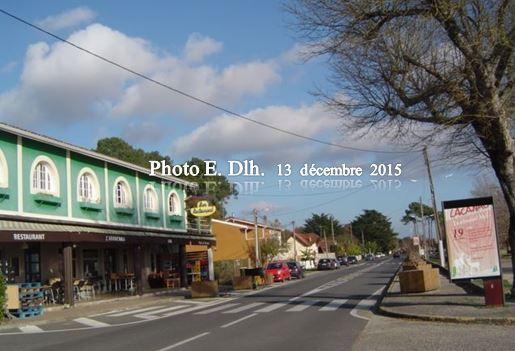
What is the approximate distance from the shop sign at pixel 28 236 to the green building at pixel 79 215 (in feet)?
0.12

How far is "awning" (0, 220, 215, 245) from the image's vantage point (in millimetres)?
22719

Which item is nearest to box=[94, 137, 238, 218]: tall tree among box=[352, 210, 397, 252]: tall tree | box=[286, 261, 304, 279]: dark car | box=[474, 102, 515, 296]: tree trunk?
box=[286, 261, 304, 279]: dark car

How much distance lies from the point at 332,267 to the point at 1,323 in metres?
57.6

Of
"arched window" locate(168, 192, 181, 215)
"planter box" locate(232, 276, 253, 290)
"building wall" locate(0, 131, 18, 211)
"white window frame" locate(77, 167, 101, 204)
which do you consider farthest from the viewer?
"arched window" locate(168, 192, 181, 215)

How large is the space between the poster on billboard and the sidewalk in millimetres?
922

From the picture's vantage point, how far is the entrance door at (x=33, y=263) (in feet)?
89.7

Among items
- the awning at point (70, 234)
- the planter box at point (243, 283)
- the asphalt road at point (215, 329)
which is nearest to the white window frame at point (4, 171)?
the awning at point (70, 234)

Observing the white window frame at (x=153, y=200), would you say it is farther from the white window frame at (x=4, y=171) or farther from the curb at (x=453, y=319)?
the curb at (x=453, y=319)

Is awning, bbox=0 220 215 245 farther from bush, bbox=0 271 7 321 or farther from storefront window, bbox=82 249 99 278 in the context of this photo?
storefront window, bbox=82 249 99 278

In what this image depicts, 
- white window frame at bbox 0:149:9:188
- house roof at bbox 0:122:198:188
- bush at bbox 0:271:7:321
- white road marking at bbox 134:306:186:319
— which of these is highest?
house roof at bbox 0:122:198:188

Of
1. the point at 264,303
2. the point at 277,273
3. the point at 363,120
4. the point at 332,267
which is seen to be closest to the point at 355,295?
the point at 264,303

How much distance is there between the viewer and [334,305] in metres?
21.3

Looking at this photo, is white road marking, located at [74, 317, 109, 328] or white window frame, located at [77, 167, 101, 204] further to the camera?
white window frame, located at [77, 167, 101, 204]

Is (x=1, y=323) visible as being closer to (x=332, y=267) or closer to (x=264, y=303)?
(x=264, y=303)
